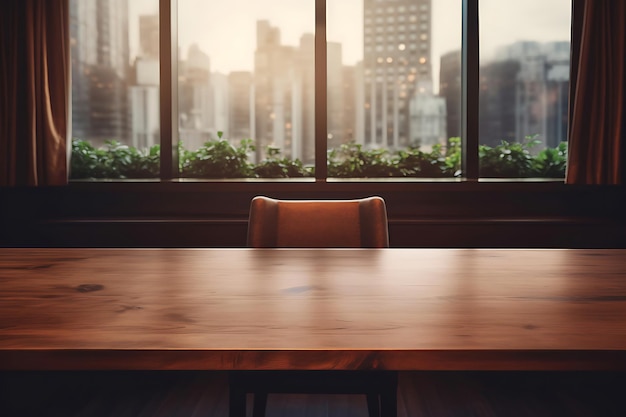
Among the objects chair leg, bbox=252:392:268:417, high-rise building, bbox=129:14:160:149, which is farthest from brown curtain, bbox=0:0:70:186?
chair leg, bbox=252:392:268:417

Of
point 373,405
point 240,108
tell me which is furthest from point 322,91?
point 373,405

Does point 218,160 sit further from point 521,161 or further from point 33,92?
point 521,161

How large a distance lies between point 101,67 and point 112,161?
615 mm

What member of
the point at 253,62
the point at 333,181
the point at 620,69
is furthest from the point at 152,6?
the point at 620,69

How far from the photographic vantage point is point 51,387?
2.39 m

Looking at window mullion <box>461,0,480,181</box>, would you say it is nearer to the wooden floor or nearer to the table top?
the wooden floor

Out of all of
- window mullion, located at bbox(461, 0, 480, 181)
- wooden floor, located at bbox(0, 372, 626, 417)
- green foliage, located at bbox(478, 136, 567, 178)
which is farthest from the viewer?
green foliage, located at bbox(478, 136, 567, 178)

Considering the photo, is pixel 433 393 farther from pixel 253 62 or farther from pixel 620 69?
pixel 253 62

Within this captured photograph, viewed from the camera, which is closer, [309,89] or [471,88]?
[471,88]

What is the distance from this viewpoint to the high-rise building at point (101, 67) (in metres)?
3.54

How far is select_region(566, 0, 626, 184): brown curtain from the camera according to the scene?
3.07 meters

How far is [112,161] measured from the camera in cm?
350

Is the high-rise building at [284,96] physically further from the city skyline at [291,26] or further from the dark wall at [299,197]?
the dark wall at [299,197]

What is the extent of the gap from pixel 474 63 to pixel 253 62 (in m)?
1.36
